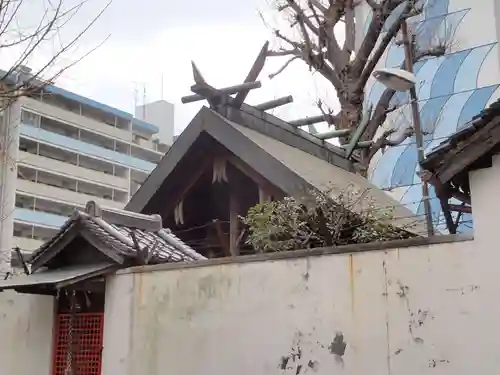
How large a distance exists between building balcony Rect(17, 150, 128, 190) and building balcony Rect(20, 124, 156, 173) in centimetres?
127

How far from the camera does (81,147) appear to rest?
5334 cm

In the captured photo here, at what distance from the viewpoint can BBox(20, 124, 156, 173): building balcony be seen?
48.6m

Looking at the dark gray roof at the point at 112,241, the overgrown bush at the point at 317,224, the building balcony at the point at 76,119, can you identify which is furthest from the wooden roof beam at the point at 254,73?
the building balcony at the point at 76,119

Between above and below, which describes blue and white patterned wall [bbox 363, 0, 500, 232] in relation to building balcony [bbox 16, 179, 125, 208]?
below

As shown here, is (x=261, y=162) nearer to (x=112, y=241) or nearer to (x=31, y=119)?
(x=112, y=241)

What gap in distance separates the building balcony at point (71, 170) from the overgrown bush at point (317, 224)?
1532 inches

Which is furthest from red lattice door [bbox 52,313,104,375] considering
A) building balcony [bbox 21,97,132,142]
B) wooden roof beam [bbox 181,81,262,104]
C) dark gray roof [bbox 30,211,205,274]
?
building balcony [bbox 21,97,132,142]

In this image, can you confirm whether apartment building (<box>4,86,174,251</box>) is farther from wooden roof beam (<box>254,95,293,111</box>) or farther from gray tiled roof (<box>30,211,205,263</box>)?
gray tiled roof (<box>30,211,205,263</box>)

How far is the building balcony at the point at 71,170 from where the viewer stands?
160ft

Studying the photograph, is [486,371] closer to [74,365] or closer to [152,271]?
[152,271]

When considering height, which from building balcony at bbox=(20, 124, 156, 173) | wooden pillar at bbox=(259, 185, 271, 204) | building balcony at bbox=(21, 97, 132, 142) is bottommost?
wooden pillar at bbox=(259, 185, 271, 204)

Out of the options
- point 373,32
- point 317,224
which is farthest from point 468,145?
point 373,32

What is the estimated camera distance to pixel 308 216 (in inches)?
344

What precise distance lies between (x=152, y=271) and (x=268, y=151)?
3.68m
